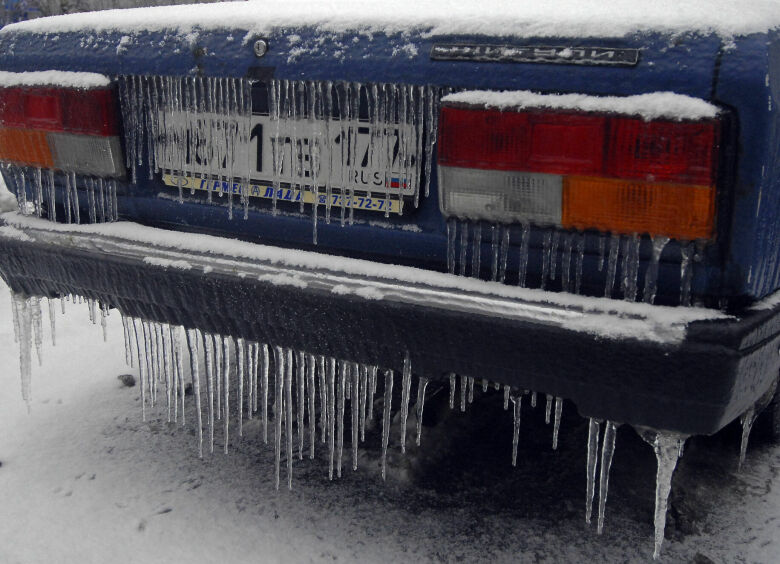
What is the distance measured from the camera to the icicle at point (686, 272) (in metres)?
1.52

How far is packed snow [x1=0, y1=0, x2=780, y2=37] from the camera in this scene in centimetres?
153

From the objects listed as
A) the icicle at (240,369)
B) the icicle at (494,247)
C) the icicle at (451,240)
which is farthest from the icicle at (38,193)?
the icicle at (494,247)

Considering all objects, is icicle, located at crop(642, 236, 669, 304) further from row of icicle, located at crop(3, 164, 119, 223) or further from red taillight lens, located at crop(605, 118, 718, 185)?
row of icicle, located at crop(3, 164, 119, 223)

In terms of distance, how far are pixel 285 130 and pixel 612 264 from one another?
2.99 feet

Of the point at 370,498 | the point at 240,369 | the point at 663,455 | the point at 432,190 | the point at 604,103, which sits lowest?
the point at 370,498

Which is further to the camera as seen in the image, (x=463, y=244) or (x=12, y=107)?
(x=12, y=107)

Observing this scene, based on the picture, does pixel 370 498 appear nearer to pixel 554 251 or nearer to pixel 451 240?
pixel 451 240

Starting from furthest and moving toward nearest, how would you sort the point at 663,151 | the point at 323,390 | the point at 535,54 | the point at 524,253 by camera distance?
the point at 323,390 → the point at 524,253 → the point at 535,54 → the point at 663,151

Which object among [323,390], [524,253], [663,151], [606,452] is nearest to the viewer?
[663,151]

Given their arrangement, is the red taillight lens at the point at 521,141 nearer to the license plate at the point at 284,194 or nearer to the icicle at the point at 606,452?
the license plate at the point at 284,194

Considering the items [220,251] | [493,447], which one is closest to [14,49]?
[220,251]

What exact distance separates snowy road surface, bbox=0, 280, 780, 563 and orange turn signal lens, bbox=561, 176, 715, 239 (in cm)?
98

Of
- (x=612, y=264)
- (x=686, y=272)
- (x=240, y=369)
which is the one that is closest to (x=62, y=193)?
(x=240, y=369)

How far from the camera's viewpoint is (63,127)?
86.7 inches
